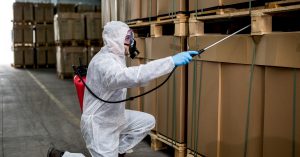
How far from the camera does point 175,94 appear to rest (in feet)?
13.9

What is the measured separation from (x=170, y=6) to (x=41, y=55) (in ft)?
42.9

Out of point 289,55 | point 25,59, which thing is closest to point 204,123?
point 289,55

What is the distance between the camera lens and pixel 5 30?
903 inches

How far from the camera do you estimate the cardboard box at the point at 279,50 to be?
102 inches

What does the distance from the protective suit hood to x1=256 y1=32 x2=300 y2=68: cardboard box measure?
1.23m

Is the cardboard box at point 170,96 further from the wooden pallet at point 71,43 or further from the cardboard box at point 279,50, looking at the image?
the wooden pallet at point 71,43

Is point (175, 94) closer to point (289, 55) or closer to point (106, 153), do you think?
point (106, 153)

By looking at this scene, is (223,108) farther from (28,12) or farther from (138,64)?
(28,12)

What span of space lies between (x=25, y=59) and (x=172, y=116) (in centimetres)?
1325

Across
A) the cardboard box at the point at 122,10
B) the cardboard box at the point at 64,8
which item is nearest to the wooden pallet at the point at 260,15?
the cardboard box at the point at 122,10

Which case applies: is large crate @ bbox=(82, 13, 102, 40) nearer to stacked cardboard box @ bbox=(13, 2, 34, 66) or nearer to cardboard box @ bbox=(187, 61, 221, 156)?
stacked cardboard box @ bbox=(13, 2, 34, 66)

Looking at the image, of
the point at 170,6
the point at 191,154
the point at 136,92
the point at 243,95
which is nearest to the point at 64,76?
the point at 136,92

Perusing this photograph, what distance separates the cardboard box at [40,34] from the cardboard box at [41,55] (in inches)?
11.8

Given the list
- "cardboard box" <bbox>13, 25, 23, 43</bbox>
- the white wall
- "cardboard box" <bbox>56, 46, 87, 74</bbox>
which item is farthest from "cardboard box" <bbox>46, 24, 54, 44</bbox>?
the white wall
